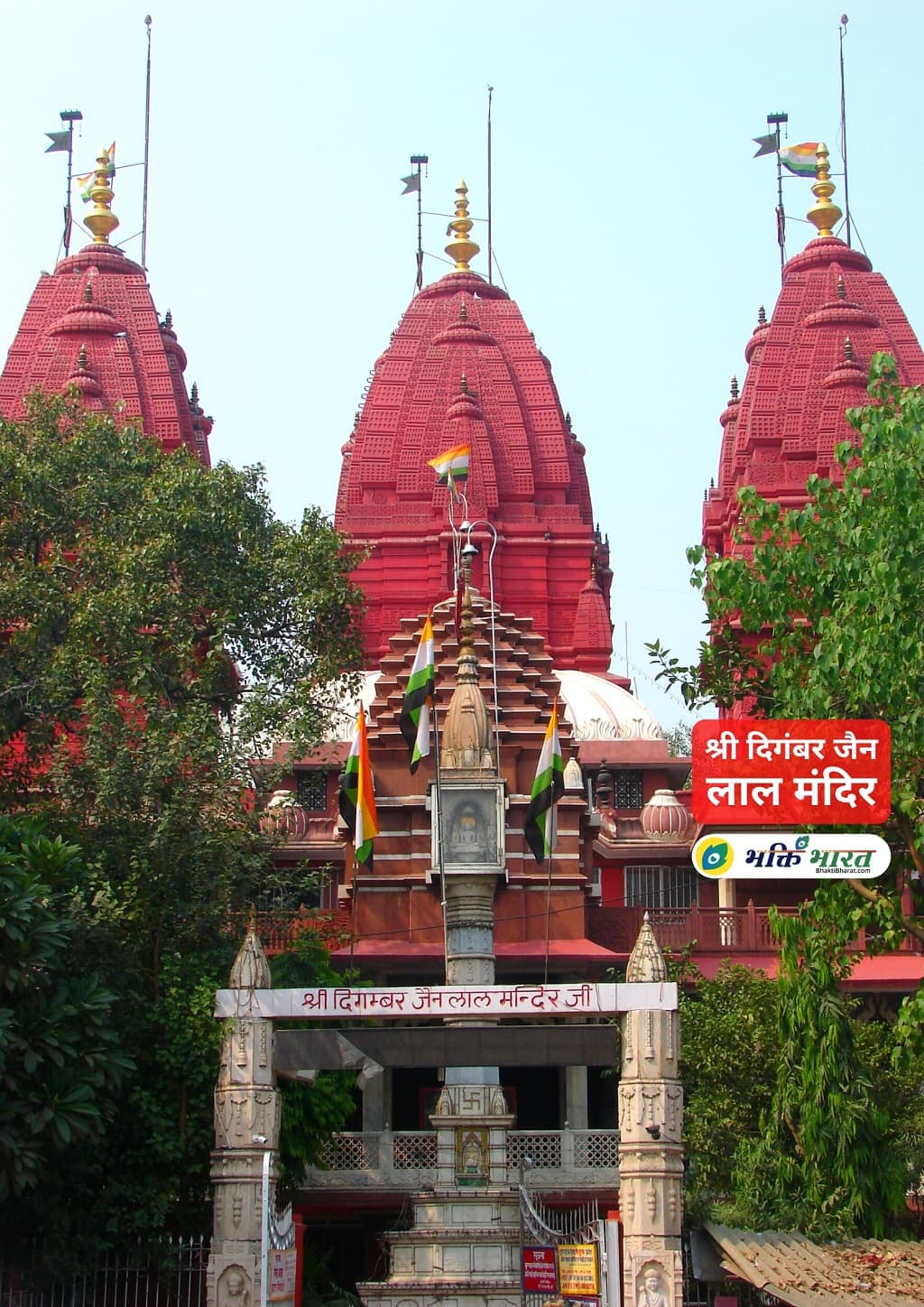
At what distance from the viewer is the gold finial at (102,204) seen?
5084 centimetres

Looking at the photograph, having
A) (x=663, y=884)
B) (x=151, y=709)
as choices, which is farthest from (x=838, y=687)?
(x=663, y=884)

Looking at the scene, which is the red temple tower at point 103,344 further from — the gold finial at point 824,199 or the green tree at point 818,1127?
the green tree at point 818,1127

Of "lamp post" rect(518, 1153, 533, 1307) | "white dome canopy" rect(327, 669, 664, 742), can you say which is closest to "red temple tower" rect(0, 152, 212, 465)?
"white dome canopy" rect(327, 669, 664, 742)

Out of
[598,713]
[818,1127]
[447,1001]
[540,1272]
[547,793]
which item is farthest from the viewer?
[598,713]

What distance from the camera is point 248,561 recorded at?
3091 centimetres

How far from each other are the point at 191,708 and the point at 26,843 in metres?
4.68

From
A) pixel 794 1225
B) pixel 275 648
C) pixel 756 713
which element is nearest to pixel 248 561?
pixel 275 648

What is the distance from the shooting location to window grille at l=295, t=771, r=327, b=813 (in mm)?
37531

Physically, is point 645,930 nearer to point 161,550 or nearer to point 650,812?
point 161,550

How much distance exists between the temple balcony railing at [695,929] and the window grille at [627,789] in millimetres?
6583

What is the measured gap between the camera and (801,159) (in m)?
51.2

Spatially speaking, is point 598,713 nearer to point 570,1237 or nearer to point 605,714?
point 605,714

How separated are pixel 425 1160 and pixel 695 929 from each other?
6741mm

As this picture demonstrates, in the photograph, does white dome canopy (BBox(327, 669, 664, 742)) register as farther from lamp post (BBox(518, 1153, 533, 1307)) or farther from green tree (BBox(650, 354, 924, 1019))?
green tree (BBox(650, 354, 924, 1019))
